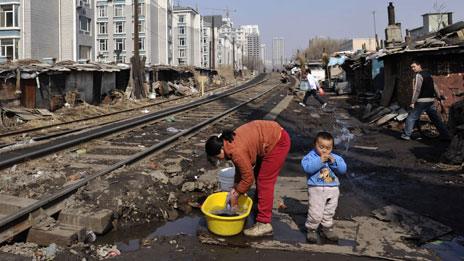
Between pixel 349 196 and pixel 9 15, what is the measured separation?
4698 cm

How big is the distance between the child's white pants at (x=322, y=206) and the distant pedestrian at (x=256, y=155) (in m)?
0.46

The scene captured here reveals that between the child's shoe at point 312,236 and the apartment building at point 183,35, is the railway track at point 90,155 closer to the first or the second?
the child's shoe at point 312,236

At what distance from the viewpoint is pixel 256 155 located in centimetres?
475

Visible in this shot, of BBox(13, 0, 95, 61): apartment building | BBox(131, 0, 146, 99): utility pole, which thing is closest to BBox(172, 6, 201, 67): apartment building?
BBox(13, 0, 95, 61): apartment building

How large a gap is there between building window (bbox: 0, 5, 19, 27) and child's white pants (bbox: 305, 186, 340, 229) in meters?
47.1

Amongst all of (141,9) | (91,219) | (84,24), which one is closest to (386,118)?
(91,219)

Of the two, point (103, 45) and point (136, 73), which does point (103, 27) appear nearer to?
point (103, 45)

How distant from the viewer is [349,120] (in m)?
16.0

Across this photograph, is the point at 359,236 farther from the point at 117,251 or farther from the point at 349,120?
the point at 349,120

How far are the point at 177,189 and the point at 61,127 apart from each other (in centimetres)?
966

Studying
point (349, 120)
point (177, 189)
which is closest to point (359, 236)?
point (177, 189)

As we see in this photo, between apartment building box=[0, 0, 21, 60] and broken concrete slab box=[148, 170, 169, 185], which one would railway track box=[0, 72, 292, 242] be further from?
apartment building box=[0, 0, 21, 60]

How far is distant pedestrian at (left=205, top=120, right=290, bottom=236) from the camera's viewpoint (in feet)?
14.5

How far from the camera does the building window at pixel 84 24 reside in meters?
52.7
